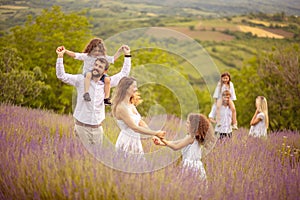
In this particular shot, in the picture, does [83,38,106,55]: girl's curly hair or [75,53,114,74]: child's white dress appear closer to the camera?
[75,53,114,74]: child's white dress

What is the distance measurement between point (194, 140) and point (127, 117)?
0.79m

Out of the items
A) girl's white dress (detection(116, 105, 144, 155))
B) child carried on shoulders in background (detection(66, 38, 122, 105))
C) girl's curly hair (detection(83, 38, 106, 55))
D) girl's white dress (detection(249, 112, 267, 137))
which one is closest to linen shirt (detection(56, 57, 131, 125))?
child carried on shoulders in background (detection(66, 38, 122, 105))

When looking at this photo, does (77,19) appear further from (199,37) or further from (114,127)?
(199,37)

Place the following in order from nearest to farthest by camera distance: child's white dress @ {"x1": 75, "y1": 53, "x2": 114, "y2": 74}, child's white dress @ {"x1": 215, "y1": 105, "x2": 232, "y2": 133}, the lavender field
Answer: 1. the lavender field
2. child's white dress @ {"x1": 75, "y1": 53, "x2": 114, "y2": 74}
3. child's white dress @ {"x1": 215, "y1": 105, "x2": 232, "y2": 133}

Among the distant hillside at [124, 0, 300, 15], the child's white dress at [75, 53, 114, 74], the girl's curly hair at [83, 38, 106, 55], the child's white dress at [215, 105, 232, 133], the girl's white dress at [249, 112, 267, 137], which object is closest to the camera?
the child's white dress at [75, 53, 114, 74]

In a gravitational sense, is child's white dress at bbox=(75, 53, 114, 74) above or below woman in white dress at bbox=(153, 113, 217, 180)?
above

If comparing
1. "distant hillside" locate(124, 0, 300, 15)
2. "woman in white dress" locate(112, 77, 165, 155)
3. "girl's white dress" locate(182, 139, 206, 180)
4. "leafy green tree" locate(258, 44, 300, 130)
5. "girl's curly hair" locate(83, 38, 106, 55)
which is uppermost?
"distant hillside" locate(124, 0, 300, 15)

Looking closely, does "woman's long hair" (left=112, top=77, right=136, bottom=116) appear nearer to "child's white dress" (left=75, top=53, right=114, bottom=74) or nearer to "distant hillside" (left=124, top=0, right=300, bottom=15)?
"child's white dress" (left=75, top=53, right=114, bottom=74)

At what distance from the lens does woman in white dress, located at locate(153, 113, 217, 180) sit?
4012 mm

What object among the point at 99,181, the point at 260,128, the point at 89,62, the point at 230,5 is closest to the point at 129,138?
the point at 89,62

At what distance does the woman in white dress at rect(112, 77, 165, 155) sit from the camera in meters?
3.91

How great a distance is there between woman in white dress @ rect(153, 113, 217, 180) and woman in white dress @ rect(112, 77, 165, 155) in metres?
0.34

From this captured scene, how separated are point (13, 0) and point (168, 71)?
21.1 meters

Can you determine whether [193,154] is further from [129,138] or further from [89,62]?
[89,62]
